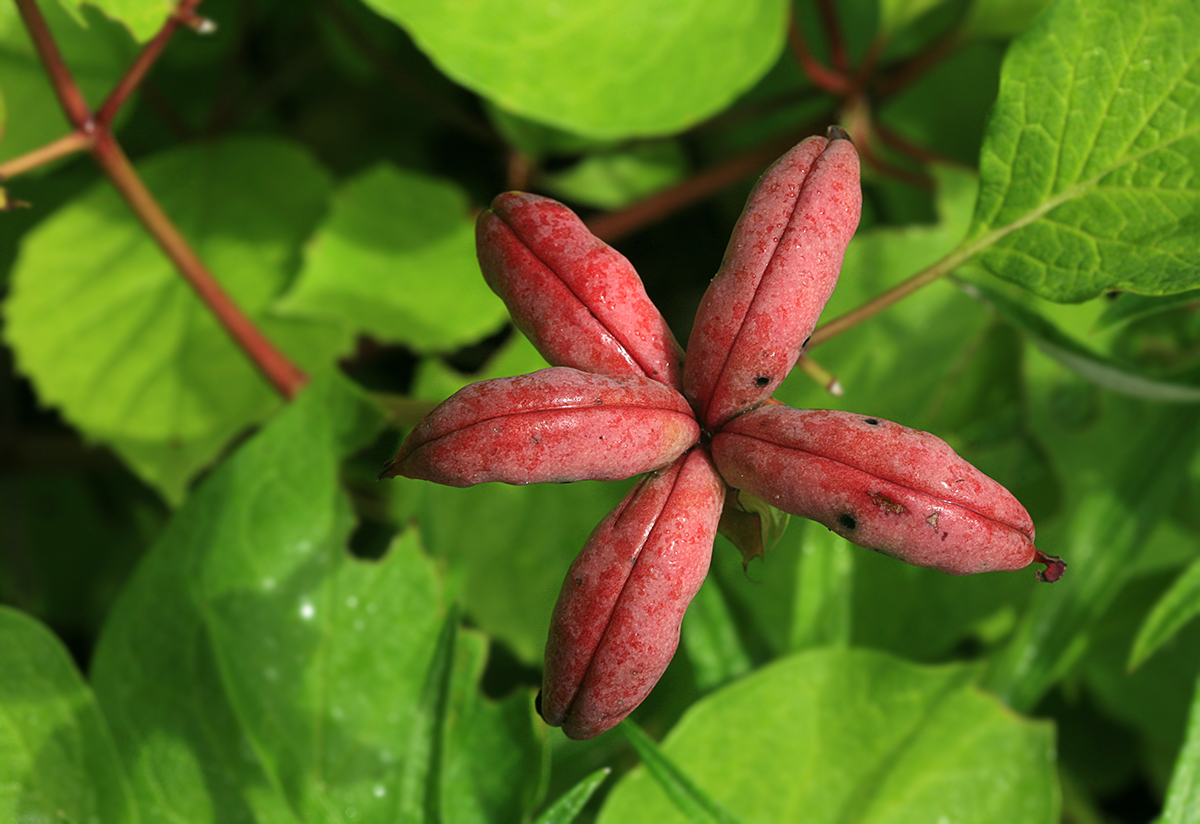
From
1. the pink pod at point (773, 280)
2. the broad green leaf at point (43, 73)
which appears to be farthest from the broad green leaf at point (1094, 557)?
the broad green leaf at point (43, 73)

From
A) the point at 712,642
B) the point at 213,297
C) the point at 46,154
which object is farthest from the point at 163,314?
the point at 712,642

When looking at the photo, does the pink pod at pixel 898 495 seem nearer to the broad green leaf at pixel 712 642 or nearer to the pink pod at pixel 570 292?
the pink pod at pixel 570 292

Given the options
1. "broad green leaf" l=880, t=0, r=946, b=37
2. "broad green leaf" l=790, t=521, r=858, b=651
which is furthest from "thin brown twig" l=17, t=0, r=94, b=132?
"broad green leaf" l=880, t=0, r=946, b=37

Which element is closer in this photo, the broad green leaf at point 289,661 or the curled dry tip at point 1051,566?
the curled dry tip at point 1051,566

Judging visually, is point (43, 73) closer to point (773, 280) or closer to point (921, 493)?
point (773, 280)

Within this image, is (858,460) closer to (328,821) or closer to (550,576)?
(328,821)


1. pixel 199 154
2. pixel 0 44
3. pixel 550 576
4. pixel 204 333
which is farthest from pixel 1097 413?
pixel 0 44
